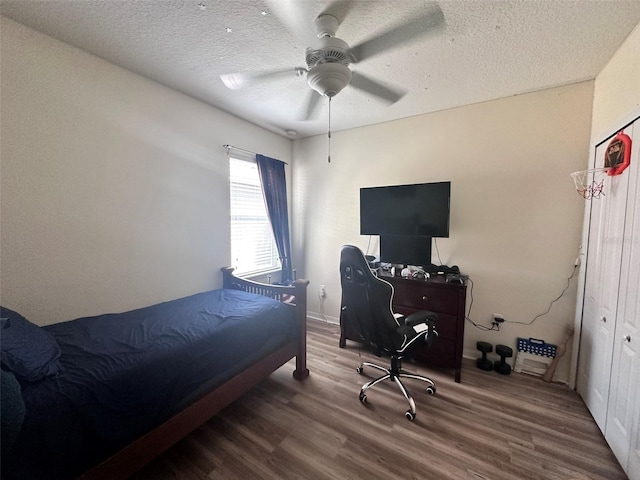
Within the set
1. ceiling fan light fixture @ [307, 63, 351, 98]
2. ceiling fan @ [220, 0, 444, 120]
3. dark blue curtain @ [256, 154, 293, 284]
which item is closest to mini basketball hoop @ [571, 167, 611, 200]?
ceiling fan @ [220, 0, 444, 120]

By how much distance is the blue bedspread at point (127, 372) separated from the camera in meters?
0.98

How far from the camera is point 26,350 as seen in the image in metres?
1.11

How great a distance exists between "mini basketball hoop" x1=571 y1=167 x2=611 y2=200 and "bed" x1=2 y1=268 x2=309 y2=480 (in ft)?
7.69

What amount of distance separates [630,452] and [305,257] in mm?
3142

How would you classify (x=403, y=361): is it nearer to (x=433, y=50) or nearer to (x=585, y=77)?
(x=433, y=50)

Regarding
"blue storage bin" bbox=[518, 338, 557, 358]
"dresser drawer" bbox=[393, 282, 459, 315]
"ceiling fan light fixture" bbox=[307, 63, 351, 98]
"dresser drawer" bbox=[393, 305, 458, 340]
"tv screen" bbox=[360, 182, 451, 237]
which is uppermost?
"ceiling fan light fixture" bbox=[307, 63, 351, 98]

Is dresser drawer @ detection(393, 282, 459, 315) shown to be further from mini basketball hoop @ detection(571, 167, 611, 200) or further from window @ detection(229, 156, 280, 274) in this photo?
window @ detection(229, 156, 280, 274)

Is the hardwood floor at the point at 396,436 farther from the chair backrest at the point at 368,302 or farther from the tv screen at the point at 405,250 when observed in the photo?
the tv screen at the point at 405,250

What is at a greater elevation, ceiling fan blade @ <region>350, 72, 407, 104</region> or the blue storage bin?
ceiling fan blade @ <region>350, 72, 407, 104</region>

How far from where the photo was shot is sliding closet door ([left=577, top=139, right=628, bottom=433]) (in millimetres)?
1592

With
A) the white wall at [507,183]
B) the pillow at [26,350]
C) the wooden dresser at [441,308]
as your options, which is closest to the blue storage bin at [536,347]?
the white wall at [507,183]

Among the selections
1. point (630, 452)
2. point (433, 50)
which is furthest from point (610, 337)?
point (433, 50)

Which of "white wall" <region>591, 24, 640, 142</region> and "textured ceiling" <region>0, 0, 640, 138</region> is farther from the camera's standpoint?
"white wall" <region>591, 24, 640, 142</region>

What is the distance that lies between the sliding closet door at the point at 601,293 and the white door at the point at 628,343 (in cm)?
6
